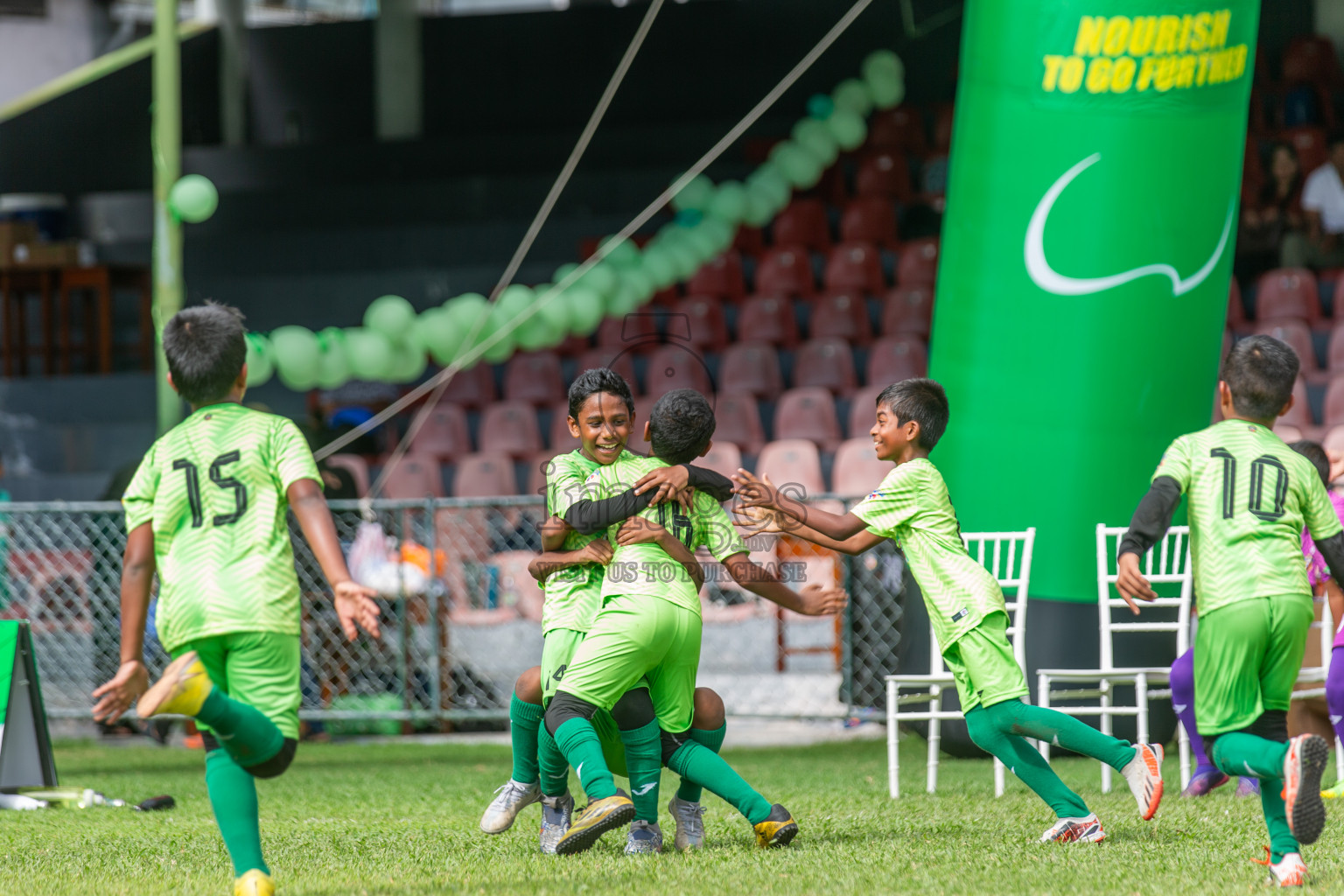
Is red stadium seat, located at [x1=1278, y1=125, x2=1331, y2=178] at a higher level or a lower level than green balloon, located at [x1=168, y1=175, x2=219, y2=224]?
higher

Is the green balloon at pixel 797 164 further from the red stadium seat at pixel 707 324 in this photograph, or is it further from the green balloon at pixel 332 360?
the green balloon at pixel 332 360

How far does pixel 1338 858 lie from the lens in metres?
4.11

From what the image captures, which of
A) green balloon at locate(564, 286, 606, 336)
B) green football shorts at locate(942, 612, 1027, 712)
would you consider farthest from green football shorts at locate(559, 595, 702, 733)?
green balloon at locate(564, 286, 606, 336)

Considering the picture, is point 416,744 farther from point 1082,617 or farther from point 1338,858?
point 1338,858

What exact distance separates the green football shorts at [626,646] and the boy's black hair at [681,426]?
0.48m

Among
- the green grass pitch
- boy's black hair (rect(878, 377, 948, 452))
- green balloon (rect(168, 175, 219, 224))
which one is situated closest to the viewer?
the green grass pitch

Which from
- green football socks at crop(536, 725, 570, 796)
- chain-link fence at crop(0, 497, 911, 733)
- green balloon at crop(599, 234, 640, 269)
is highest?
green balloon at crop(599, 234, 640, 269)

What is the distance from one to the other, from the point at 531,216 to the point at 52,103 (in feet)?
19.4

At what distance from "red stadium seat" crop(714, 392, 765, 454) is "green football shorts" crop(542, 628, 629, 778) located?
23.5 feet

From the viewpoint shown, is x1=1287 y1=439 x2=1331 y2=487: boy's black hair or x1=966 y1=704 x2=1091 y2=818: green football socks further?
x1=1287 y1=439 x2=1331 y2=487: boy's black hair

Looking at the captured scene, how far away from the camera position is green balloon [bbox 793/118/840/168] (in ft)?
47.6

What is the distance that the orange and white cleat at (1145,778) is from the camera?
168 inches

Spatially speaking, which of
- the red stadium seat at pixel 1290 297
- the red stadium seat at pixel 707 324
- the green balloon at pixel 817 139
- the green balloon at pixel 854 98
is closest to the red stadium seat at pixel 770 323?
the red stadium seat at pixel 707 324

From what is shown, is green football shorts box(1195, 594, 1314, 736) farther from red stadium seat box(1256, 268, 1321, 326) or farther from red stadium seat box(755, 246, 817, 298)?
red stadium seat box(755, 246, 817, 298)
